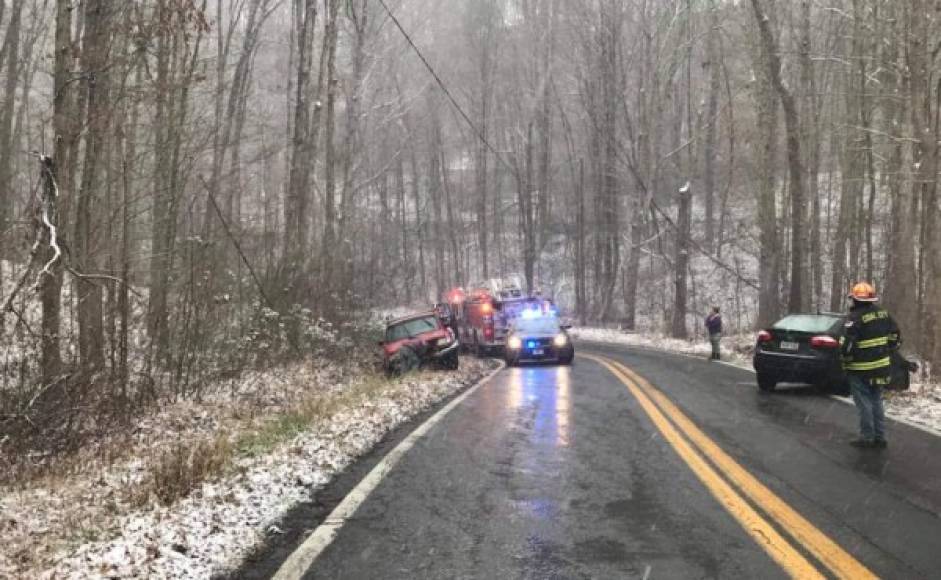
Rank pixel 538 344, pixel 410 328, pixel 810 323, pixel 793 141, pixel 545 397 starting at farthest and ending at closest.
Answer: pixel 793 141
pixel 538 344
pixel 410 328
pixel 810 323
pixel 545 397

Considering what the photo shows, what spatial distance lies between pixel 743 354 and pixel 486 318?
8.25 meters

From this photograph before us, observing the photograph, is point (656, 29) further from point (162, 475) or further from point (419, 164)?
point (162, 475)

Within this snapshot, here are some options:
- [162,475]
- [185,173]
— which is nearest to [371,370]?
[185,173]

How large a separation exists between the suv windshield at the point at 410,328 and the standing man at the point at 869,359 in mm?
11967

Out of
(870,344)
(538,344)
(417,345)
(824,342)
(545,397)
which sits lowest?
(545,397)

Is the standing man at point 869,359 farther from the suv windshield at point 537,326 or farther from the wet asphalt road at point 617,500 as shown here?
the suv windshield at point 537,326

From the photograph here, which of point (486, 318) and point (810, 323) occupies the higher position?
point (810, 323)

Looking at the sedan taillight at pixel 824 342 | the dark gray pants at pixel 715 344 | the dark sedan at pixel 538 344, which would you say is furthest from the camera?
the dark gray pants at pixel 715 344

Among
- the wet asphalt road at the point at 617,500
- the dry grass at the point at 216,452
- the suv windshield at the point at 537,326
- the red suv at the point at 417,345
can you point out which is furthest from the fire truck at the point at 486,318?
the wet asphalt road at the point at 617,500

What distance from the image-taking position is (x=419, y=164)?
190 ft

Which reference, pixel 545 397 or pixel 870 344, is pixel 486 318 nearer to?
pixel 545 397

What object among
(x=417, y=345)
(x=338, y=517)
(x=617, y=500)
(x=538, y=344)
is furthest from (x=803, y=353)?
(x=338, y=517)

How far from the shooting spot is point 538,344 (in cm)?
2150

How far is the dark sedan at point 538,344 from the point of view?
21312 millimetres
